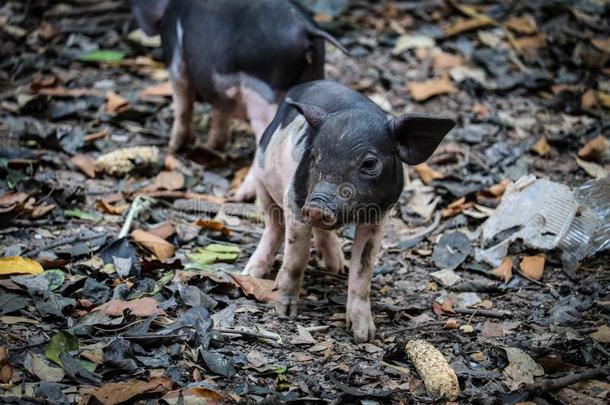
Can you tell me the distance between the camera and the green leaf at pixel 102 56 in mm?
7664

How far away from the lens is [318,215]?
3768 millimetres

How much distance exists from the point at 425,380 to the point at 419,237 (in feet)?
5.67

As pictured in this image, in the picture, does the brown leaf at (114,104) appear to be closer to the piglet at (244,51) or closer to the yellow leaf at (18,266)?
the piglet at (244,51)

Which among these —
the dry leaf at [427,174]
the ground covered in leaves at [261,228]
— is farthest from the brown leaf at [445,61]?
the dry leaf at [427,174]

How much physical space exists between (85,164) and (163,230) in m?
1.06

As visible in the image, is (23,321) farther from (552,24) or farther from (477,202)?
(552,24)

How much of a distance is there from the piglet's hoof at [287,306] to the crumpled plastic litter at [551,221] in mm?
1285

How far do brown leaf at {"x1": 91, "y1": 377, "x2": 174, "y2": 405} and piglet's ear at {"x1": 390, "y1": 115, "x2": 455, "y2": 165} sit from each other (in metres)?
1.49

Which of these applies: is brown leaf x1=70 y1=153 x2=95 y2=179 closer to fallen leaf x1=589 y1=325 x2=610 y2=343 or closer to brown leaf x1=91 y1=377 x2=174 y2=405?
brown leaf x1=91 y1=377 x2=174 y2=405

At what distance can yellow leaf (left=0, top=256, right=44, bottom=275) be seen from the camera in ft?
14.5

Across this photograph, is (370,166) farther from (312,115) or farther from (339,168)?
(312,115)

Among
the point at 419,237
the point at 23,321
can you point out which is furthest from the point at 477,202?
the point at 23,321

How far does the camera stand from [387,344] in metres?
4.29

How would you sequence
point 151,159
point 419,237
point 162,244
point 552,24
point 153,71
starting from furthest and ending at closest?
point 552,24 → point 153,71 → point 151,159 → point 419,237 → point 162,244
